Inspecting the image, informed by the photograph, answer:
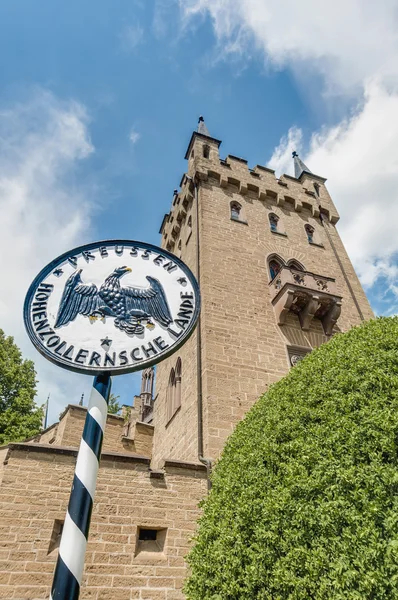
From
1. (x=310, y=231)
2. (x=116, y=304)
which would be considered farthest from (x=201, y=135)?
(x=116, y=304)

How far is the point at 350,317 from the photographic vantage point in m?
14.0

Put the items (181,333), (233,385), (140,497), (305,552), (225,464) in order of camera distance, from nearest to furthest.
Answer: (305,552) → (181,333) → (225,464) → (140,497) → (233,385)

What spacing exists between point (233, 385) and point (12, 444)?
5.17 metres

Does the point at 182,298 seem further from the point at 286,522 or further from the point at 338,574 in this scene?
the point at 338,574

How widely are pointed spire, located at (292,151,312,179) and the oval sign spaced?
60.5ft

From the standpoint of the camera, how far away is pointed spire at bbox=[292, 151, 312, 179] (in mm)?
21575

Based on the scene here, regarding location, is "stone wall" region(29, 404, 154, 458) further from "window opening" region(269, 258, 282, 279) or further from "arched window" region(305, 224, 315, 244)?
"arched window" region(305, 224, 315, 244)

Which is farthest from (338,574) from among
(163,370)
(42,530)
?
(163,370)

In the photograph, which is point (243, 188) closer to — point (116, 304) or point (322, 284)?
point (322, 284)

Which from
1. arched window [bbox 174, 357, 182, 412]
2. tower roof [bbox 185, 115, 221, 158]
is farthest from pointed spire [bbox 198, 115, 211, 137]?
arched window [bbox 174, 357, 182, 412]

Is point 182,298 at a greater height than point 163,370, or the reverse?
point 163,370

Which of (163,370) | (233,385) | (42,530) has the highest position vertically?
(163,370)

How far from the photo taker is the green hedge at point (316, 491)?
3812 millimetres

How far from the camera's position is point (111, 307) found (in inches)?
178
